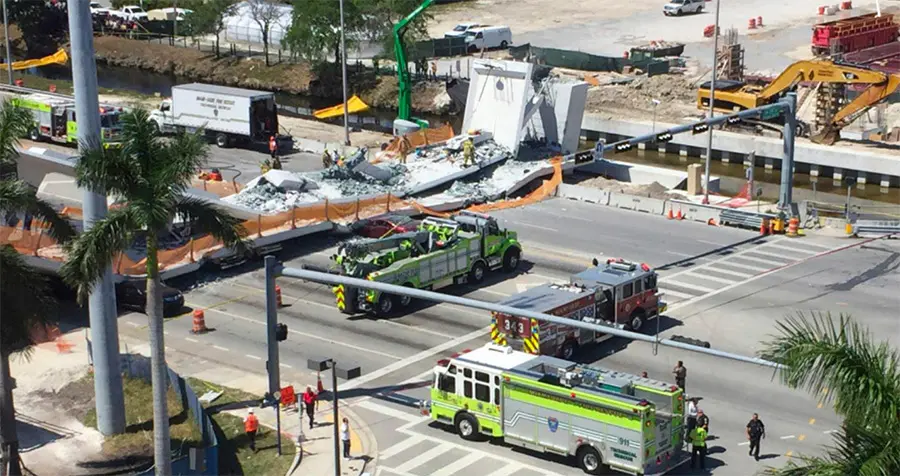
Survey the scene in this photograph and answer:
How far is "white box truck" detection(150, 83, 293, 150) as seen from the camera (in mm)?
70438

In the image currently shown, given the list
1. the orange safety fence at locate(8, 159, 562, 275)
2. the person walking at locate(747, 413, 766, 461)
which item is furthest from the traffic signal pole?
the person walking at locate(747, 413, 766, 461)

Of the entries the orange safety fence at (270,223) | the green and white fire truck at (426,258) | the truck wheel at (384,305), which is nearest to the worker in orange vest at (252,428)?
the green and white fire truck at (426,258)

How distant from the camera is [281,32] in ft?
331

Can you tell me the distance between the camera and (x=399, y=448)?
3475cm

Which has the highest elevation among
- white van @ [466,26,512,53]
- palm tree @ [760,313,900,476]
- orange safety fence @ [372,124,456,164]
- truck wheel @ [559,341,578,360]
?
white van @ [466,26,512,53]

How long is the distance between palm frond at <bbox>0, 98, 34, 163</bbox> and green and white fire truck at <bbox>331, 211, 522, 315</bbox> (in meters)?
13.1

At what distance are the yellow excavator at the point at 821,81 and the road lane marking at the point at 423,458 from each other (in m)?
41.6

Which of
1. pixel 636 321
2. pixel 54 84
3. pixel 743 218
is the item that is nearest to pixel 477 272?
pixel 636 321

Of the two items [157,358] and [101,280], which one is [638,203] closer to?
[101,280]

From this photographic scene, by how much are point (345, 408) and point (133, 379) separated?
6.50m

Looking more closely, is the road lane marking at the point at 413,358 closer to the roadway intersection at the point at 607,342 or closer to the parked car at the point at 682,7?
the roadway intersection at the point at 607,342

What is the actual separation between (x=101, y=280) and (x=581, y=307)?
14614 millimetres

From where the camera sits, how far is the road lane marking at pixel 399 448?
34.4 meters

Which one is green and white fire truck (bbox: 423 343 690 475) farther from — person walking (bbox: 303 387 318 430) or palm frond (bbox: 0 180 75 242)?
palm frond (bbox: 0 180 75 242)
